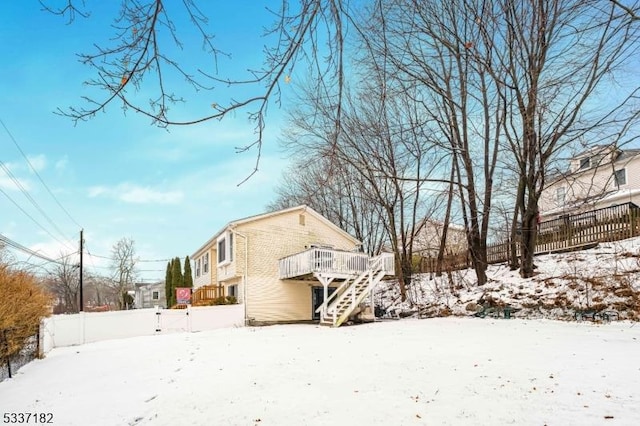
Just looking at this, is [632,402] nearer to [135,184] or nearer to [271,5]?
[271,5]

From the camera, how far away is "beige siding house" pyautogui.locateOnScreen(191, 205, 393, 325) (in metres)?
19.9

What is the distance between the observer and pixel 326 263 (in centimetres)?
1947

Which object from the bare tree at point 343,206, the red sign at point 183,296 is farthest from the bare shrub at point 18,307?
the bare tree at point 343,206

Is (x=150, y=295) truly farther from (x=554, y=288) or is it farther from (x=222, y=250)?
(x=554, y=288)

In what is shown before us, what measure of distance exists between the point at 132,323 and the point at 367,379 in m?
13.5

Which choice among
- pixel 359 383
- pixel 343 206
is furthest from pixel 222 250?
pixel 359 383

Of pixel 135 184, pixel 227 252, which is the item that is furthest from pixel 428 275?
pixel 135 184

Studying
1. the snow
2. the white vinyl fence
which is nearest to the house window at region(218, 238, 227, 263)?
the white vinyl fence

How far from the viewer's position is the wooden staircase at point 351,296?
18.2 m

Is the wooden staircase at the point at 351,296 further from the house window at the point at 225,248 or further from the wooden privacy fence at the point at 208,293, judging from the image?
the wooden privacy fence at the point at 208,293

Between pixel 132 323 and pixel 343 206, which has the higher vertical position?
pixel 343 206

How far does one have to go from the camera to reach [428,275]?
23.2 m

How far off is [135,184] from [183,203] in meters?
3.34

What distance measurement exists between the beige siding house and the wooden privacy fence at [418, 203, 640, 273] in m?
5.62
